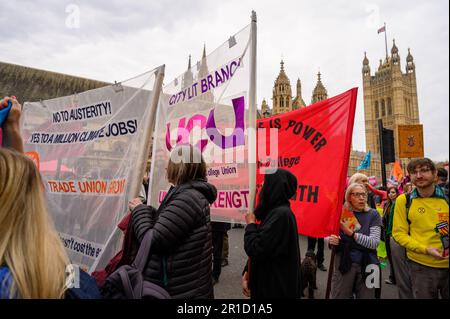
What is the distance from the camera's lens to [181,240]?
1.61 metres

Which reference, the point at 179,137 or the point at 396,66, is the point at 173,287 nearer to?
the point at 179,137

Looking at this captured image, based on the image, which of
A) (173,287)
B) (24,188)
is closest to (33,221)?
(24,188)

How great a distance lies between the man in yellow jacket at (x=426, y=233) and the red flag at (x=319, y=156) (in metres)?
0.63

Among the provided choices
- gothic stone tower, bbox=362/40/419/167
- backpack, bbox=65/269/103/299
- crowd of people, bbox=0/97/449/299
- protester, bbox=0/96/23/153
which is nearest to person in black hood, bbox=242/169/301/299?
crowd of people, bbox=0/97/449/299

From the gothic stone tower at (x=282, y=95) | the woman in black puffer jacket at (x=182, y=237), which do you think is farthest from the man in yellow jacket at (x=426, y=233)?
the gothic stone tower at (x=282, y=95)

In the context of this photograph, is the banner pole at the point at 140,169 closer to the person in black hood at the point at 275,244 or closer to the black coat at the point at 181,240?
the black coat at the point at 181,240

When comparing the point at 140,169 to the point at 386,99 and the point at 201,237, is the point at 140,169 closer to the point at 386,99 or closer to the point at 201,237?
the point at 201,237

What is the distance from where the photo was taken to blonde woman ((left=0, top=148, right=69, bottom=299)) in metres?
0.80

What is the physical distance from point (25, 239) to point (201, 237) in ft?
3.21

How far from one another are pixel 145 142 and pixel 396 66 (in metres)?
76.7

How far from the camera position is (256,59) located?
7.47 feet

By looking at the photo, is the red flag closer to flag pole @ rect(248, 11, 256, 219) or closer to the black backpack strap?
flag pole @ rect(248, 11, 256, 219)

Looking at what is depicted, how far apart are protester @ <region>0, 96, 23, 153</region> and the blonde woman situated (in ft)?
2.18

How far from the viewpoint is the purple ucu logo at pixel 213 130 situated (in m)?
2.32
